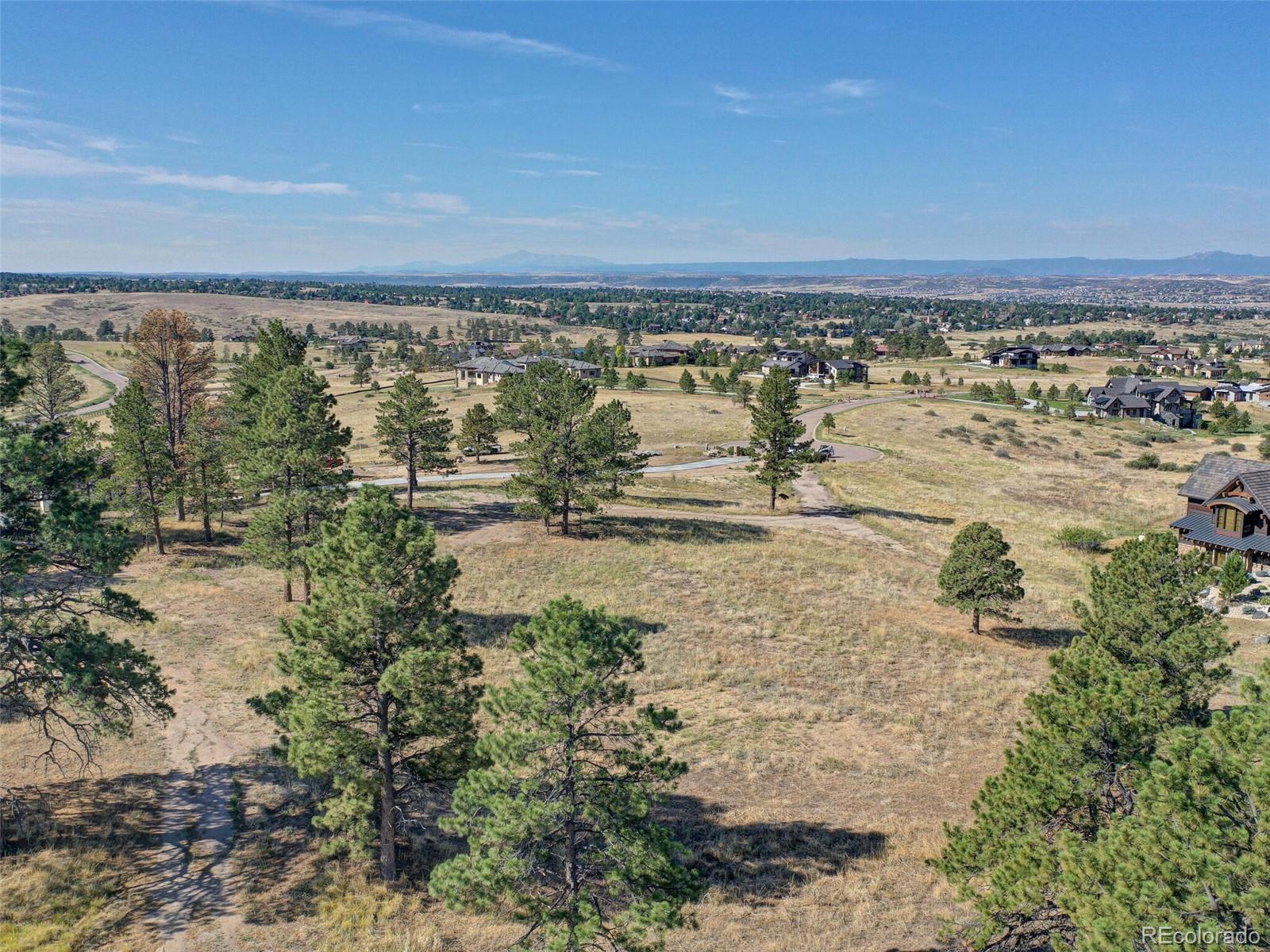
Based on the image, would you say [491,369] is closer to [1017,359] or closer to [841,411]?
[841,411]

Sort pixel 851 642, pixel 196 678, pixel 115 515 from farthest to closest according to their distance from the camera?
pixel 115 515 → pixel 851 642 → pixel 196 678

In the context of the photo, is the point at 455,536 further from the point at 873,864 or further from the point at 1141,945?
the point at 1141,945

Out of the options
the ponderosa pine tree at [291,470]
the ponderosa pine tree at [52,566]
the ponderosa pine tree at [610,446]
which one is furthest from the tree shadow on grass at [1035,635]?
the ponderosa pine tree at [52,566]

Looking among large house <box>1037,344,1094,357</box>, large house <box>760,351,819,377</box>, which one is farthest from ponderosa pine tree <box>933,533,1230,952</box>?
large house <box>1037,344,1094,357</box>

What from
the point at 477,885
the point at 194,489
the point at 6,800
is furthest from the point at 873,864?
the point at 194,489

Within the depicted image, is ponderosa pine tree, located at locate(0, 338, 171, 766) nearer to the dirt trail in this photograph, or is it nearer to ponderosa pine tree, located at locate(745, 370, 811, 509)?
the dirt trail

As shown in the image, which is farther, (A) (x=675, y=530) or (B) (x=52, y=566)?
(A) (x=675, y=530)

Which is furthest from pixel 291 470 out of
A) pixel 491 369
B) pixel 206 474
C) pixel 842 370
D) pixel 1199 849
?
pixel 842 370
